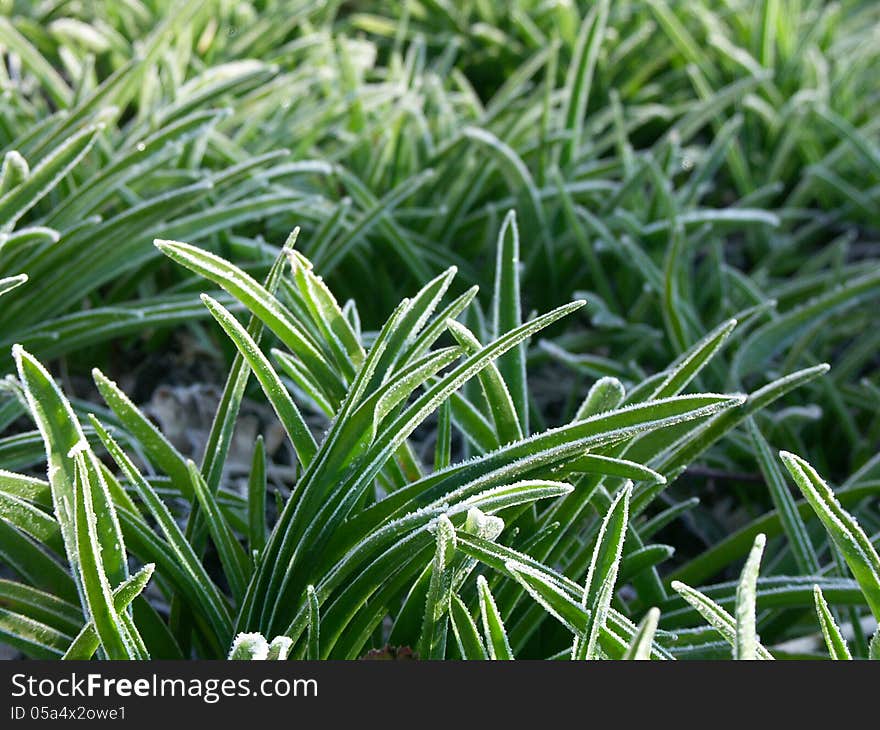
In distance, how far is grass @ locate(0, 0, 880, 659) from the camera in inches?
44.4

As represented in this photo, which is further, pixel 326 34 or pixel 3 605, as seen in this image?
pixel 326 34

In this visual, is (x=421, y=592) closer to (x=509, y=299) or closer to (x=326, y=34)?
(x=509, y=299)

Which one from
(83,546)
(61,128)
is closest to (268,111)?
(61,128)

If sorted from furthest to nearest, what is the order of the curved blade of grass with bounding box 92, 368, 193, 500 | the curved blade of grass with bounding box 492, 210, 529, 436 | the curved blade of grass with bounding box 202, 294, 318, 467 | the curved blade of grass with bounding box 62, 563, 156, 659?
the curved blade of grass with bounding box 492, 210, 529, 436
the curved blade of grass with bounding box 92, 368, 193, 500
the curved blade of grass with bounding box 202, 294, 318, 467
the curved blade of grass with bounding box 62, 563, 156, 659

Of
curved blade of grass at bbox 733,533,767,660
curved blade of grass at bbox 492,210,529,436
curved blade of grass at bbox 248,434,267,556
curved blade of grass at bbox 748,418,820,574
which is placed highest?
curved blade of grass at bbox 492,210,529,436

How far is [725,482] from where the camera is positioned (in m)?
1.92

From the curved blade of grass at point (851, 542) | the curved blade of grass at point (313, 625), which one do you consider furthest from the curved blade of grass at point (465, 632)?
the curved blade of grass at point (851, 542)

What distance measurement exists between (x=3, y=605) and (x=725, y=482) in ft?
3.99

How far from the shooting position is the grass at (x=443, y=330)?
3.70 ft

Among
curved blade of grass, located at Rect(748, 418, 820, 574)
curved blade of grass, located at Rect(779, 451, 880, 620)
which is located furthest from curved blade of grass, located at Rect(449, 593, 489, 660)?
curved blade of grass, located at Rect(748, 418, 820, 574)

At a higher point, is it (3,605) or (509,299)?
(509,299)

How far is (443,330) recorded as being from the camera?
1349 millimetres

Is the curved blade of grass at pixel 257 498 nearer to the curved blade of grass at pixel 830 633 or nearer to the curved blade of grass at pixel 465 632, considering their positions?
the curved blade of grass at pixel 465 632

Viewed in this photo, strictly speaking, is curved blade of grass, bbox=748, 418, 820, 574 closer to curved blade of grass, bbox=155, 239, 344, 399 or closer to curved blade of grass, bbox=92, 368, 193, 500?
curved blade of grass, bbox=155, 239, 344, 399
